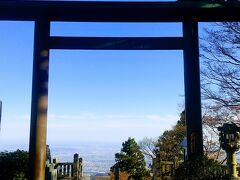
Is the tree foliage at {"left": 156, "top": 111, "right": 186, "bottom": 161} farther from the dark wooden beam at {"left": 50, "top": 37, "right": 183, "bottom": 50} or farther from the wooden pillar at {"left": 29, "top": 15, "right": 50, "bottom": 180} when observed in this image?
the wooden pillar at {"left": 29, "top": 15, "right": 50, "bottom": 180}

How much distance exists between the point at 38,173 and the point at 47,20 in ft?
11.7

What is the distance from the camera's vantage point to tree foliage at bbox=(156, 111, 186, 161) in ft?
93.3

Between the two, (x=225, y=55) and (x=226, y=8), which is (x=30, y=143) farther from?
(x=225, y=55)

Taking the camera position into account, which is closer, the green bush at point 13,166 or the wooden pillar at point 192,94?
the wooden pillar at point 192,94

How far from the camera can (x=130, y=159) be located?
31.3m

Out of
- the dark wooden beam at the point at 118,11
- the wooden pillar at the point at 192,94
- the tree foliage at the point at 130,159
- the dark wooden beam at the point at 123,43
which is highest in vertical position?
the dark wooden beam at the point at 118,11

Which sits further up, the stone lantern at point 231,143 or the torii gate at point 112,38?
the torii gate at point 112,38

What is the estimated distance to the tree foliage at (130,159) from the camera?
31.3 metres

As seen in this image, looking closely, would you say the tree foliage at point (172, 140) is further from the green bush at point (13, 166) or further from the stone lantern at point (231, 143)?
the stone lantern at point (231, 143)

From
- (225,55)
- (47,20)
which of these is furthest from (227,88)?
(47,20)

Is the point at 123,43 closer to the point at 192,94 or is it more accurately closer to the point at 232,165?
the point at 192,94

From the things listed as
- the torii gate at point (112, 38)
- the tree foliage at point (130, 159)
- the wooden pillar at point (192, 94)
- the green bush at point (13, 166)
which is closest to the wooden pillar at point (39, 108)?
the torii gate at point (112, 38)

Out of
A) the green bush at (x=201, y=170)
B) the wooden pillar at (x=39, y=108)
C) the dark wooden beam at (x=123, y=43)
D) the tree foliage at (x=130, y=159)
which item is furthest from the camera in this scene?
the tree foliage at (x=130, y=159)

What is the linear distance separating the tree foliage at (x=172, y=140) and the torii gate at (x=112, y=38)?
19941 millimetres
